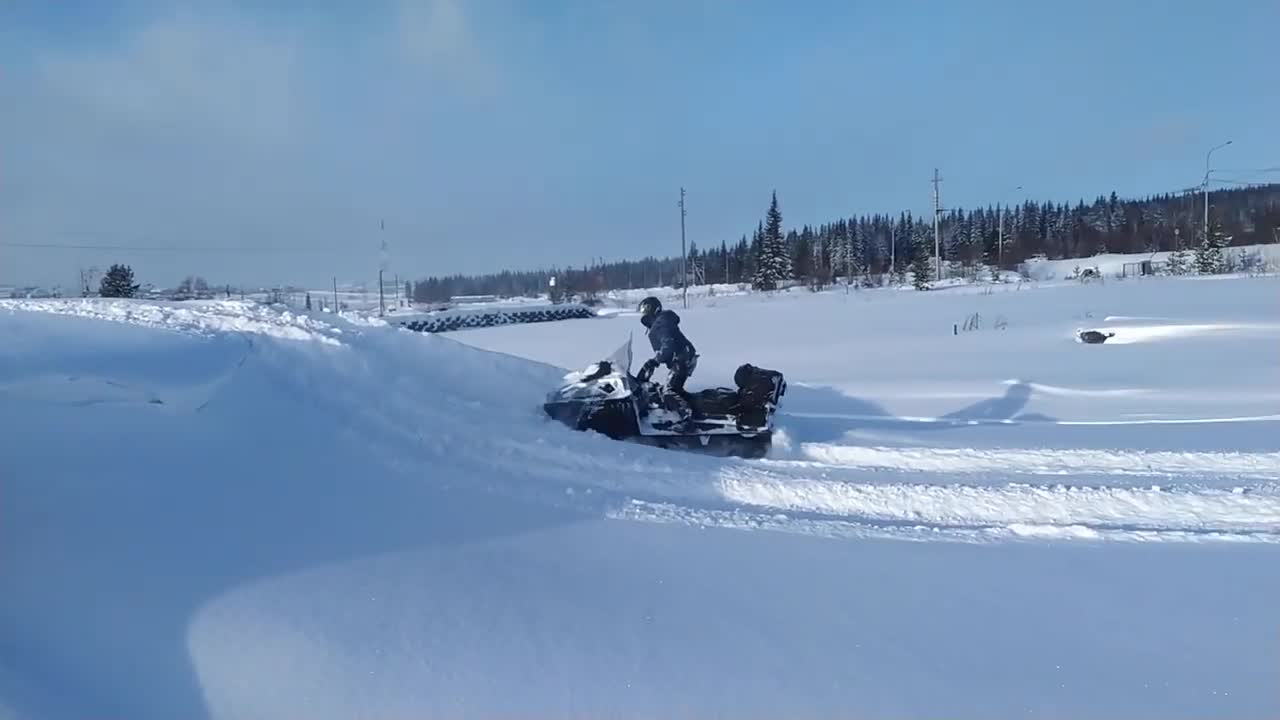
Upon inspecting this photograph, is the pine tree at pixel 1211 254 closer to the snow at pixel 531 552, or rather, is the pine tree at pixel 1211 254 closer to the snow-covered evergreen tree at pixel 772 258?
the snow-covered evergreen tree at pixel 772 258

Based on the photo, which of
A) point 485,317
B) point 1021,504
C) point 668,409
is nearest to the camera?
point 1021,504

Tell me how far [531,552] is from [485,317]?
98.3 feet

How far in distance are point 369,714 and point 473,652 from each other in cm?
53

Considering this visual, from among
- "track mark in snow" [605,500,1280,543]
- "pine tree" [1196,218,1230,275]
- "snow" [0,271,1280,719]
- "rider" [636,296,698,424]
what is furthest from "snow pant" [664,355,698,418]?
"pine tree" [1196,218,1230,275]

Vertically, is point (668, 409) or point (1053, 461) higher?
point (668, 409)

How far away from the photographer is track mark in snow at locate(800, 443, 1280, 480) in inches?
324

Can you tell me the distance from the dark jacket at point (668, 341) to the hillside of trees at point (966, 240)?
4877 cm

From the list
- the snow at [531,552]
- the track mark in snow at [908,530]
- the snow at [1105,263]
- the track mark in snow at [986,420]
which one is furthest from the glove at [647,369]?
the snow at [1105,263]

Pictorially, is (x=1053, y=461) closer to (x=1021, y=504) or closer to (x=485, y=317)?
(x=1021, y=504)

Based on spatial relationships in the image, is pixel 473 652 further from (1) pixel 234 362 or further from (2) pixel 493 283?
(2) pixel 493 283

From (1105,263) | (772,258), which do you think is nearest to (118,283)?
(772,258)

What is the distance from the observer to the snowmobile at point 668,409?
9531mm

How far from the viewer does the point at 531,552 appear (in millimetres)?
5020

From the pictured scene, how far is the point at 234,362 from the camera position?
8.66m
